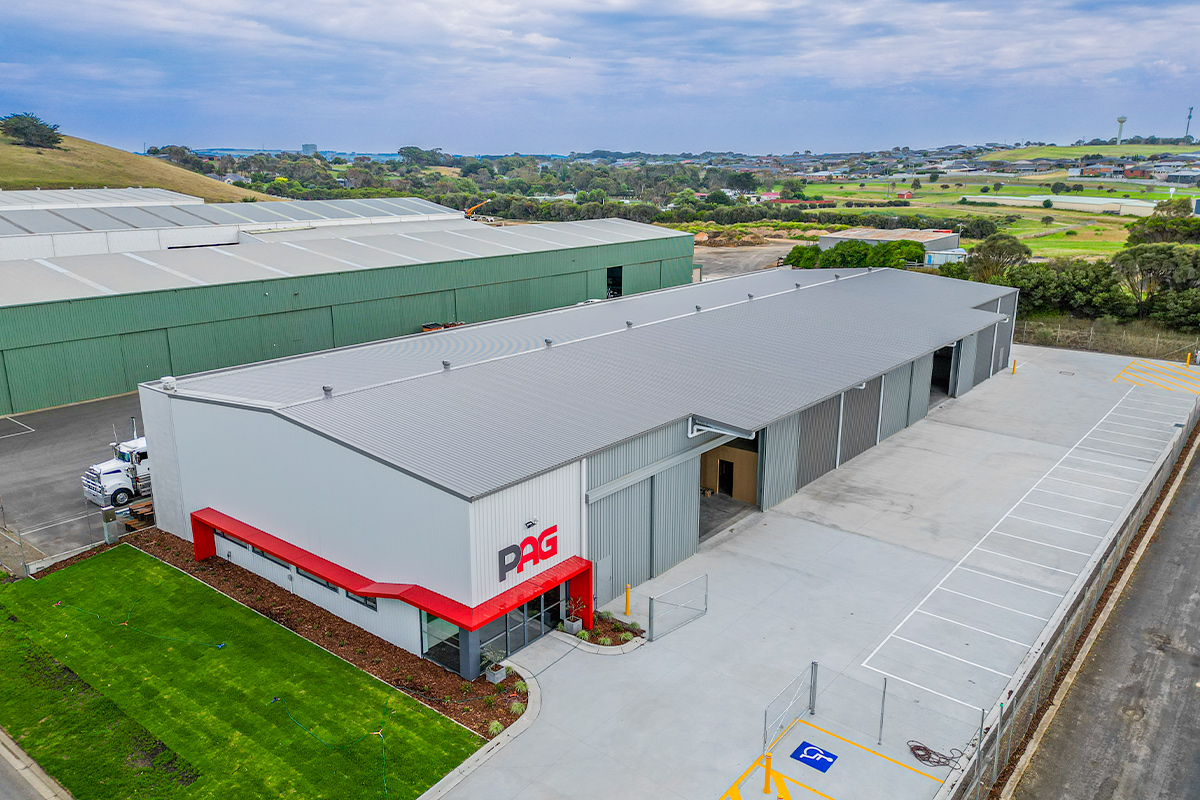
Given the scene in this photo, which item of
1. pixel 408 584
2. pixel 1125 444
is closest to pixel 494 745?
pixel 408 584

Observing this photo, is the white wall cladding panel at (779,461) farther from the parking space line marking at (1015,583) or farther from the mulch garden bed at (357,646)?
the mulch garden bed at (357,646)

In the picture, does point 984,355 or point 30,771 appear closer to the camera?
point 30,771

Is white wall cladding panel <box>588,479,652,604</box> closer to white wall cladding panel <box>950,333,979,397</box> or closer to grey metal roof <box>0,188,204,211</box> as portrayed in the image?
white wall cladding panel <box>950,333,979,397</box>

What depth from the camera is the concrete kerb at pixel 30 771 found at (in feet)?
51.8

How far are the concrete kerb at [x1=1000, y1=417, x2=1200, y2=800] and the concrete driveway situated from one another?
1.17 meters

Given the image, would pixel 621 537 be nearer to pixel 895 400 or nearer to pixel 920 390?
pixel 895 400

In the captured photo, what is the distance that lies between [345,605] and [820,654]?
12117 millimetres

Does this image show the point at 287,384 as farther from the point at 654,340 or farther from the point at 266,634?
the point at 654,340

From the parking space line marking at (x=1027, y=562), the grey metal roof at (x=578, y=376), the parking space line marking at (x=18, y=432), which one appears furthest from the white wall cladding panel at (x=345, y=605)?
the parking space line marking at (x=1027, y=562)

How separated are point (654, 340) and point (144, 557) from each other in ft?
63.0

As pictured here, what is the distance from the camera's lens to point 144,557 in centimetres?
2495

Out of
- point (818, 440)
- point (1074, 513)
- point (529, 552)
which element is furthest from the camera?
point (818, 440)

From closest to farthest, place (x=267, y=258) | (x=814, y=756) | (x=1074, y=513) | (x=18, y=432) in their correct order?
(x=814, y=756)
(x=1074, y=513)
(x=18, y=432)
(x=267, y=258)

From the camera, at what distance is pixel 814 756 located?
54.2 feet
